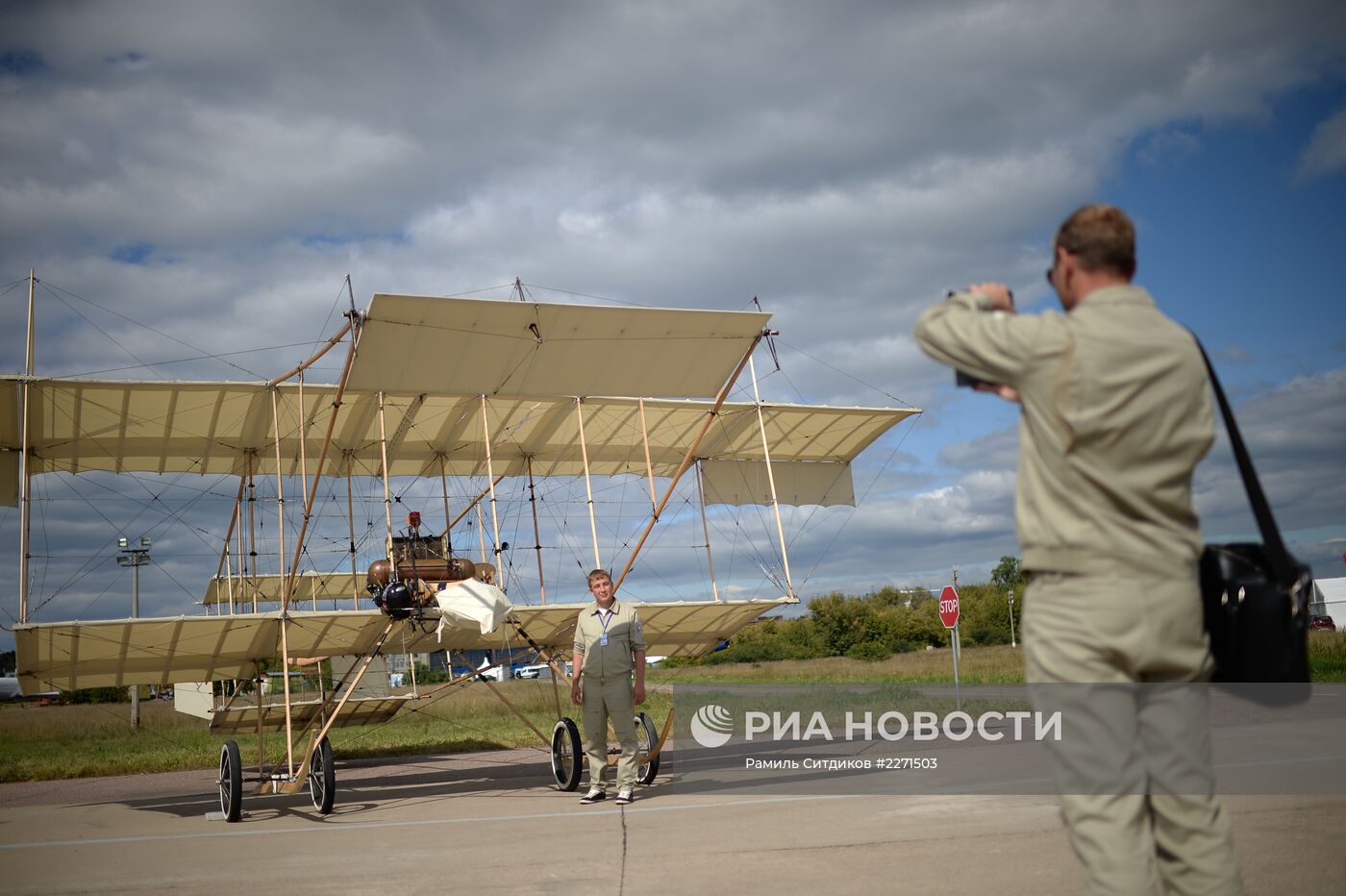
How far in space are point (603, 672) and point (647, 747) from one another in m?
2.29

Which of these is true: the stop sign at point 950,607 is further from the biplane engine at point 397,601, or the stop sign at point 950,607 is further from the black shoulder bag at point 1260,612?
the black shoulder bag at point 1260,612

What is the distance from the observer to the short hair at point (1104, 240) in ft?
8.33

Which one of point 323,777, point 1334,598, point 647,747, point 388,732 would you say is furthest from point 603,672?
point 1334,598

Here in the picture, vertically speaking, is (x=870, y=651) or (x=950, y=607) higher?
(x=950, y=607)

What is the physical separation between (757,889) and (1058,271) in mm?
3985

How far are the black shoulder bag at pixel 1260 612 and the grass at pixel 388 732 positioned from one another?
1421 cm

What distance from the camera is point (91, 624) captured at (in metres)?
10.9

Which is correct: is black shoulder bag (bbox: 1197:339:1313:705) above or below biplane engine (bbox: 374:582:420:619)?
below

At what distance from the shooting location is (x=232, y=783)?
34.7 feet

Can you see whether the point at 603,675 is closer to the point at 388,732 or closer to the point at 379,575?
the point at 379,575

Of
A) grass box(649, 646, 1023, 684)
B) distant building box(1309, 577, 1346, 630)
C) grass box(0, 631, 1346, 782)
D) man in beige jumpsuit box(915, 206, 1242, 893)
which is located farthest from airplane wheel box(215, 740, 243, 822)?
distant building box(1309, 577, 1346, 630)

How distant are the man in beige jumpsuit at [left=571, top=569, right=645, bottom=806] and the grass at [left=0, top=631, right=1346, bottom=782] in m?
6.00

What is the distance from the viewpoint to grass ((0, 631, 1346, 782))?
20734mm

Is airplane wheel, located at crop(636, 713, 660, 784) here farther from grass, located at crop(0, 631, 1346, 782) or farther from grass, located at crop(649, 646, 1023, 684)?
grass, located at crop(649, 646, 1023, 684)
